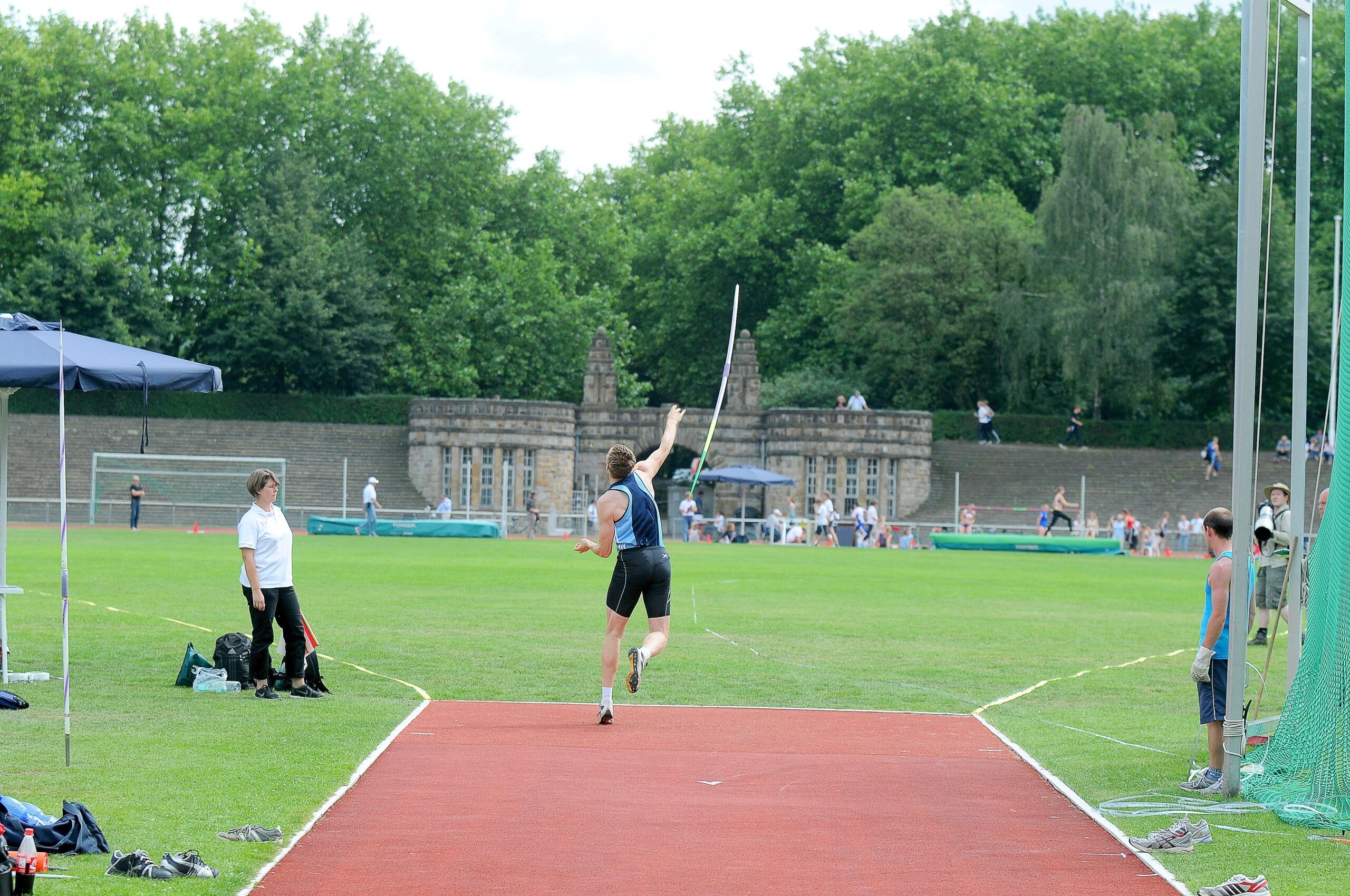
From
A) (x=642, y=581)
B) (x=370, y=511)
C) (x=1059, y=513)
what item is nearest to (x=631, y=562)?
(x=642, y=581)

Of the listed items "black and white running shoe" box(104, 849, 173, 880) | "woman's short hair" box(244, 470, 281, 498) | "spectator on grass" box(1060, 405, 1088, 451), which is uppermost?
"spectator on grass" box(1060, 405, 1088, 451)

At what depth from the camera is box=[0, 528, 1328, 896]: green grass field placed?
881 centimetres

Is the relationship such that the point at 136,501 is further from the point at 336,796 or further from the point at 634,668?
the point at 336,796

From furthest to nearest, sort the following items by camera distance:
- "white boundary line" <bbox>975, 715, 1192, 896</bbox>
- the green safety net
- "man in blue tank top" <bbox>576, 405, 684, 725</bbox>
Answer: "man in blue tank top" <bbox>576, 405, 684, 725</bbox> → the green safety net → "white boundary line" <bbox>975, 715, 1192, 896</bbox>

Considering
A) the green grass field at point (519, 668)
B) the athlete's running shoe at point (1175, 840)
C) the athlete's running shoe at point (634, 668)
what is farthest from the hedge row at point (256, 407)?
the athlete's running shoe at point (1175, 840)

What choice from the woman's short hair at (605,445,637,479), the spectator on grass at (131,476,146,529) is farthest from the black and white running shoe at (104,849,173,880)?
the spectator on grass at (131,476,146,529)

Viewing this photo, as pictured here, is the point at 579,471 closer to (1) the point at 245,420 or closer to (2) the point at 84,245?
(1) the point at 245,420

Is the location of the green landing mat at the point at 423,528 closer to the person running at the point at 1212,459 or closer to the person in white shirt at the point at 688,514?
the person in white shirt at the point at 688,514

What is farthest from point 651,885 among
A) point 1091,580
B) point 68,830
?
point 1091,580

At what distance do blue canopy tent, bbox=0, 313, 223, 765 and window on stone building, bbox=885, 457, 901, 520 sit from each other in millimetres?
50342

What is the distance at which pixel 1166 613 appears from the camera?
82.6 ft

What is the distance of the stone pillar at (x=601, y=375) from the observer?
209ft

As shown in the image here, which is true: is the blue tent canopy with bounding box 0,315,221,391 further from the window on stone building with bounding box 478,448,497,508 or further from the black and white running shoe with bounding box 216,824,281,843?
the window on stone building with bounding box 478,448,497,508

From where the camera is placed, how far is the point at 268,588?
1318 cm
